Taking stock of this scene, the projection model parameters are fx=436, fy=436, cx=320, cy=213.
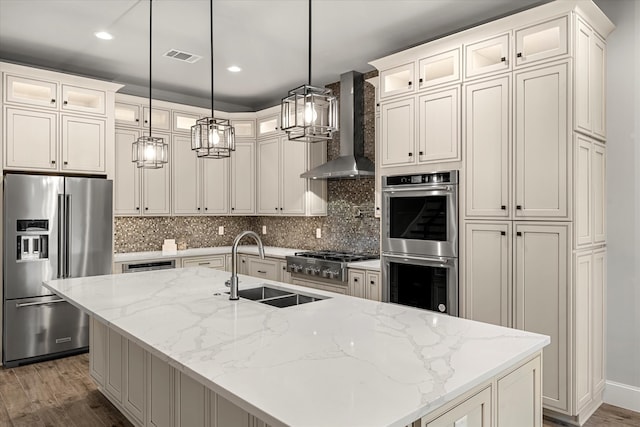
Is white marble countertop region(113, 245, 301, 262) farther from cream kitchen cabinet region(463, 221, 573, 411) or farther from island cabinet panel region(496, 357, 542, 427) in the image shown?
island cabinet panel region(496, 357, 542, 427)

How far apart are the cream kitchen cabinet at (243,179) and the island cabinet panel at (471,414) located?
4.71 meters

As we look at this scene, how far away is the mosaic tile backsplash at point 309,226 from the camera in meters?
4.82

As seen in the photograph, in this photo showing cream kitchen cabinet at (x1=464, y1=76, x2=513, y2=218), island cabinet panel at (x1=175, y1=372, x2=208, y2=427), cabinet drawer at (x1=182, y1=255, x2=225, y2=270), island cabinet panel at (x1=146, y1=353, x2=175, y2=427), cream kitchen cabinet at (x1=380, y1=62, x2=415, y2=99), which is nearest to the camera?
island cabinet panel at (x1=175, y1=372, x2=208, y2=427)

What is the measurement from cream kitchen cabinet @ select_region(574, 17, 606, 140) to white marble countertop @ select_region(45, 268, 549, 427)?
1.80 m

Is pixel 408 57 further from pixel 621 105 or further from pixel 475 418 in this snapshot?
pixel 475 418

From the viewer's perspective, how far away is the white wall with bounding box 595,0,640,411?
10.2 feet

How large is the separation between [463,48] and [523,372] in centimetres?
249

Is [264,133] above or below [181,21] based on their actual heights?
below

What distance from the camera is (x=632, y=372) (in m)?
3.14

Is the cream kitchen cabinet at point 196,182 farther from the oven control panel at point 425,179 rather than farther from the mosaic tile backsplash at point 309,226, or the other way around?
the oven control panel at point 425,179

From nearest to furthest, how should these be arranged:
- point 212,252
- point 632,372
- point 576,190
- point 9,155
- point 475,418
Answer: point 475,418
point 576,190
point 632,372
point 9,155
point 212,252

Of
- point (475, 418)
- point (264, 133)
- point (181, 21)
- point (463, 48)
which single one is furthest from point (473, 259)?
point (264, 133)

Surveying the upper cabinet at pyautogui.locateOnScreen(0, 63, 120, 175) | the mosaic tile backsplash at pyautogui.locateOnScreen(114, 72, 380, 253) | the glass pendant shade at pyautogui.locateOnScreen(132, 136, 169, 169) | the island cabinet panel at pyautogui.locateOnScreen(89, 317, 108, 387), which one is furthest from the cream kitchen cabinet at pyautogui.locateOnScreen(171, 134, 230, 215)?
the glass pendant shade at pyautogui.locateOnScreen(132, 136, 169, 169)

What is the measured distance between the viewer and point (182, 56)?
4.33 metres
